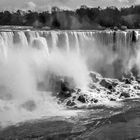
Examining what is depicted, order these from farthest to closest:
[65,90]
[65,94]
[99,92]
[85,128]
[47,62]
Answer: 1. [47,62]
2. [99,92]
3. [65,90]
4. [65,94]
5. [85,128]

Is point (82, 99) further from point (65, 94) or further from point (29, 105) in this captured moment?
point (29, 105)

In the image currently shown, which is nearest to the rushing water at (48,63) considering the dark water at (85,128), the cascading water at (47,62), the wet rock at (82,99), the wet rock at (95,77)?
the cascading water at (47,62)

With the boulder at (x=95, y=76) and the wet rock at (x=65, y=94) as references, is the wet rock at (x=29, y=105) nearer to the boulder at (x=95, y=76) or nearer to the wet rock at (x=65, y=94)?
the wet rock at (x=65, y=94)

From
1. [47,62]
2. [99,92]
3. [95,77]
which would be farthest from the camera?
[95,77]

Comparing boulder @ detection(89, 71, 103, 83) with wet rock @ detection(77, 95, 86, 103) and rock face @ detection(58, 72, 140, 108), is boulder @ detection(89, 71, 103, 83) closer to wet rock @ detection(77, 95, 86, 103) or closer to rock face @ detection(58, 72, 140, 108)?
rock face @ detection(58, 72, 140, 108)

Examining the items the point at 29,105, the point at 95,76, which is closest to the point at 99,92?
the point at 95,76
